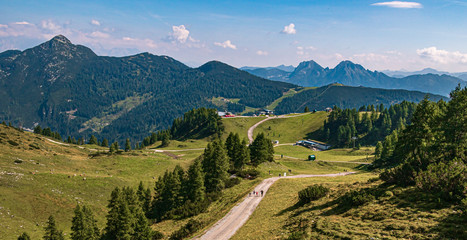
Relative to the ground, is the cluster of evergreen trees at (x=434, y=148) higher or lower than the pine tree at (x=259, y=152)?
higher

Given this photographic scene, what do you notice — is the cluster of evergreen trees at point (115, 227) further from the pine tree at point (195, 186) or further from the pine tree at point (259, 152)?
the pine tree at point (259, 152)

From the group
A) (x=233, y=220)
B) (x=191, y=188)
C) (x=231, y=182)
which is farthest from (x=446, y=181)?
(x=231, y=182)

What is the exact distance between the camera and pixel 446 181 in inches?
1056

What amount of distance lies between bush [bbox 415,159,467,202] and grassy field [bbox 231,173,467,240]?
1.19 meters

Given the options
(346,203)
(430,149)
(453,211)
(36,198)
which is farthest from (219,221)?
(36,198)

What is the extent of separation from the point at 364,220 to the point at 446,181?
30.5 ft

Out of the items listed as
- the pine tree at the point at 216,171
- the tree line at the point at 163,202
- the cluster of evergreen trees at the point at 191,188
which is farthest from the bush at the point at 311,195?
the pine tree at the point at 216,171

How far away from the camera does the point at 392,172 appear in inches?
1412

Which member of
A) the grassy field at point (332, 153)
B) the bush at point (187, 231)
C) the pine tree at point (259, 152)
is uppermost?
the pine tree at point (259, 152)

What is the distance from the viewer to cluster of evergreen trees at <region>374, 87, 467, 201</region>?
2825 centimetres

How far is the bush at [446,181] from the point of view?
2553cm

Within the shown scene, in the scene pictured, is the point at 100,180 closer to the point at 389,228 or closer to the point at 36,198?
the point at 36,198

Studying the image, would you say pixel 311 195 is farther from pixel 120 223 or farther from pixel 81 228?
pixel 81 228

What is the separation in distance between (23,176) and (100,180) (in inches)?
719
